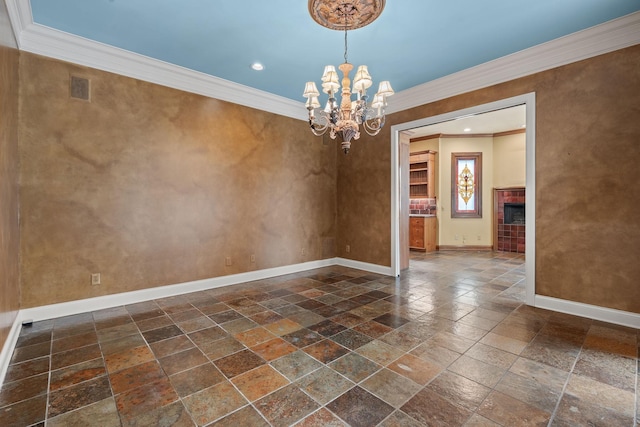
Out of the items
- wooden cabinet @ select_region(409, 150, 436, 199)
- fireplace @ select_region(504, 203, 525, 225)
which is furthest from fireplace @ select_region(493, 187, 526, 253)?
wooden cabinet @ select_region(409, 150, 436, 199)

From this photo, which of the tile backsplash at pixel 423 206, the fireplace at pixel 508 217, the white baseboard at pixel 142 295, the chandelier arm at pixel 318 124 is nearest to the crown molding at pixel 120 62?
the chandelier arm at pixel 318 124

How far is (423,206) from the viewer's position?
861 centimetres

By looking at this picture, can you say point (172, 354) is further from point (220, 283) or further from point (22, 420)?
point (220, 283)

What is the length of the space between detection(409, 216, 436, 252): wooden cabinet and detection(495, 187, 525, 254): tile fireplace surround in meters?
1.74

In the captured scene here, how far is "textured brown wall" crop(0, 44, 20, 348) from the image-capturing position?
7.56ft

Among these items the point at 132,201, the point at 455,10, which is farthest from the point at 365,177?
the point at 132,201

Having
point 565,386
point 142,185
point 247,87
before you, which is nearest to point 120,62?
point 142,185

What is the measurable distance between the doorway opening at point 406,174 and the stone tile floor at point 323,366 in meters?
0.71

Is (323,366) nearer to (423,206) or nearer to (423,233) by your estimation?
(423,233)

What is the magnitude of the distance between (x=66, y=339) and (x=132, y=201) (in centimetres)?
168

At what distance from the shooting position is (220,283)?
4.54 m

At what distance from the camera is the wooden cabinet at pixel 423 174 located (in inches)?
329

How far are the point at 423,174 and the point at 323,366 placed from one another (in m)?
7.43

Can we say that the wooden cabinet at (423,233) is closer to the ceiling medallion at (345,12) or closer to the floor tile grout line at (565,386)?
the floor tile grout line at (565,386)
